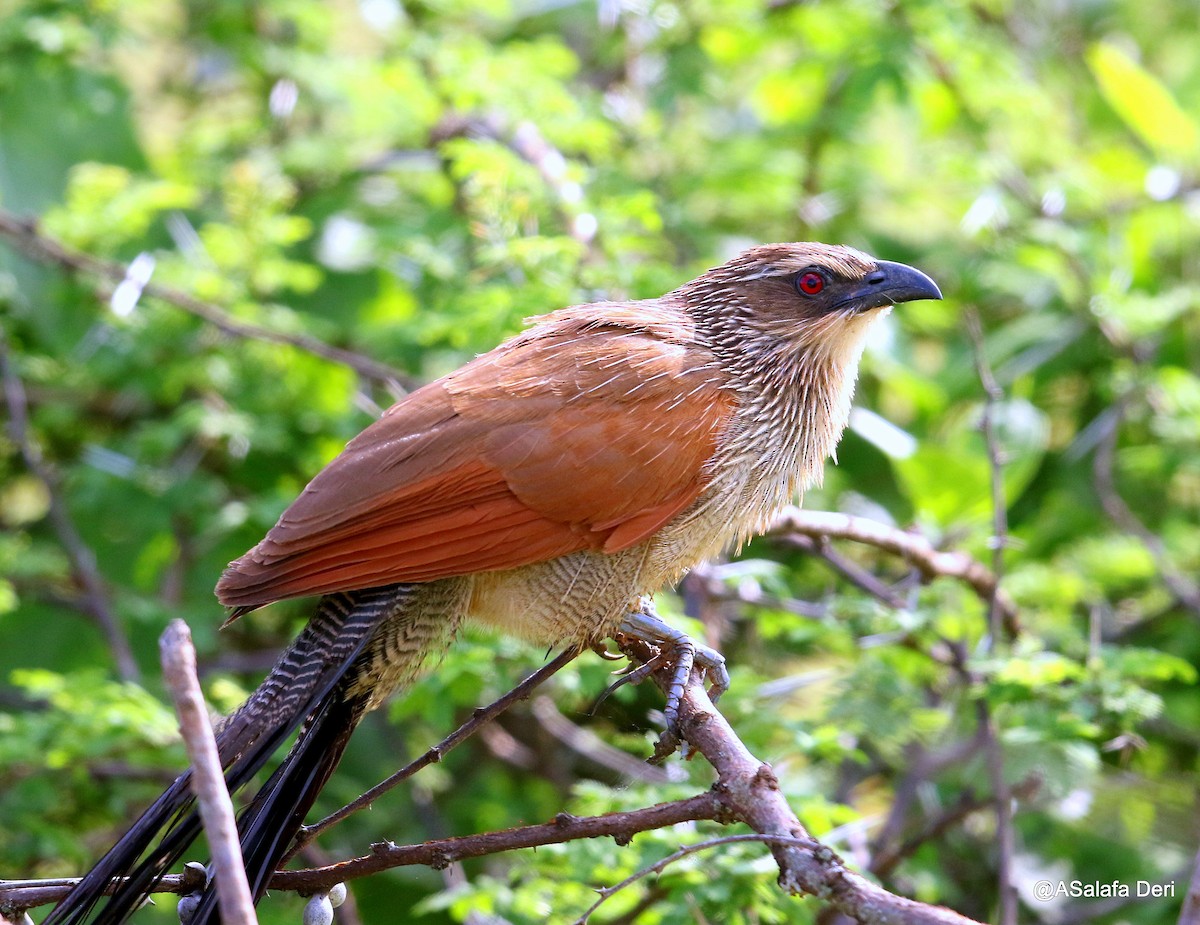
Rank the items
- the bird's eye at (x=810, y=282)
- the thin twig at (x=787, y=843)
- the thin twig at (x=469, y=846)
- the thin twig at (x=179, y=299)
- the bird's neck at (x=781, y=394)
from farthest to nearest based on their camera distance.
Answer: the thin twig at (x=179, y=299) < the bird's eye at (x=810, y=282) < the bird's neck at (x=781, y=394) < the thin twig at (x=469, y=846) < the thin twig at (x=787, y=843)

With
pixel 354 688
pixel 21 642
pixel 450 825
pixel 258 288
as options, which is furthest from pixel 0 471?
pixel 354 688

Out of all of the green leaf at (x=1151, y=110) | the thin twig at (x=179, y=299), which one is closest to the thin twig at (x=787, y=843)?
the thin twig at (x=179, y=299)

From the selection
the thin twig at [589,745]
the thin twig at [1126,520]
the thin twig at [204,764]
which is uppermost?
the thin twig at [204,764]

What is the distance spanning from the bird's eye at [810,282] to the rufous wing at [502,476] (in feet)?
1.62

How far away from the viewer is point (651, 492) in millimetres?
2834

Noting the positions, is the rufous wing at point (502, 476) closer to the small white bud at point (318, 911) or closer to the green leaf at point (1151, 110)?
the small white bud at point (318, 911)

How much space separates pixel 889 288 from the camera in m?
3.20

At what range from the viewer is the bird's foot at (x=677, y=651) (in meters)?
2.61

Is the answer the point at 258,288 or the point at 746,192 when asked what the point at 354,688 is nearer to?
the point at 258,288

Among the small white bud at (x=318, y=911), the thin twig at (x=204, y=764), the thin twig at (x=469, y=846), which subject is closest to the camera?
the thin twig at (x=204, y=764)

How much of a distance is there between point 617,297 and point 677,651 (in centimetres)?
156

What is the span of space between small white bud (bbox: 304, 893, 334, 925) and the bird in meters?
0.20

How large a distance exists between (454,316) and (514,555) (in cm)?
129

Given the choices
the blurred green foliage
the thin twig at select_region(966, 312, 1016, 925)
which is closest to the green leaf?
the blurred green foliage
